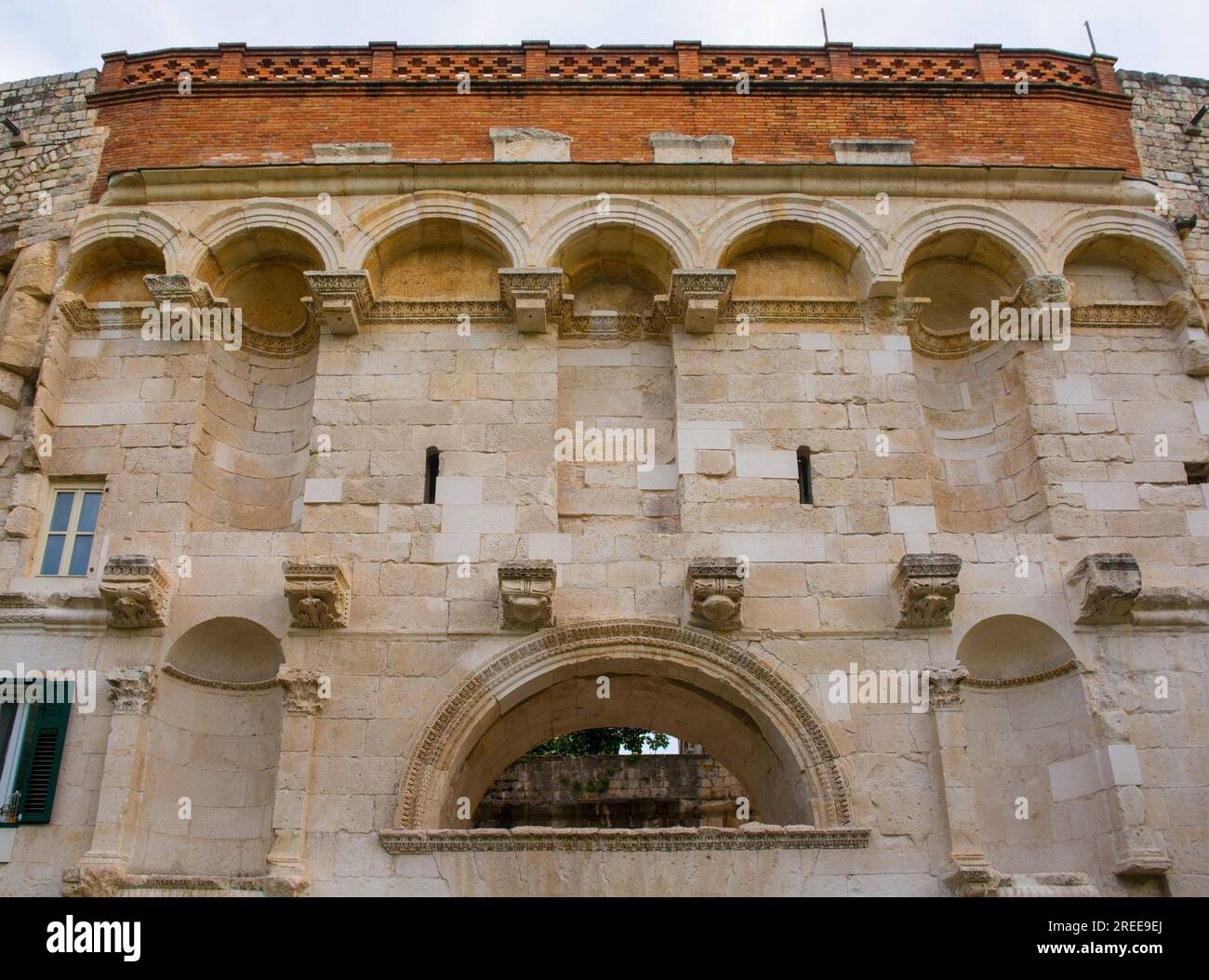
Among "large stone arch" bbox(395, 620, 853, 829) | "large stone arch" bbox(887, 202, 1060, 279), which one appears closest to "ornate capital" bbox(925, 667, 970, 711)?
"large stone arch" bbox(395, 620, 853, 829)

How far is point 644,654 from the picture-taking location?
957 centimetres

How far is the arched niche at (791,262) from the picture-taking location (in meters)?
11.5

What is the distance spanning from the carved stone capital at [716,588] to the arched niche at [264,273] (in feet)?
16.5

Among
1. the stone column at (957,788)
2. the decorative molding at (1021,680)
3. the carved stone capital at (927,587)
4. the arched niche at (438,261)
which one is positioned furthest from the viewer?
the arched niche at (438,261)

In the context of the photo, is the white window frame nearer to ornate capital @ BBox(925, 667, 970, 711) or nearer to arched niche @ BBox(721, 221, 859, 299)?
arched niche @ BBox(721, 221, 859, 299)

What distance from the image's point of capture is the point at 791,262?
11805mm

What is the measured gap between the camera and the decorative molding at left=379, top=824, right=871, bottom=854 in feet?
28.5

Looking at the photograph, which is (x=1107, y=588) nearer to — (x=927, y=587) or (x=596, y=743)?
(x=927, y=587)

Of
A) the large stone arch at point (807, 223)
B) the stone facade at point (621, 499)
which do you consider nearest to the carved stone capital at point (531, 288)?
the stone facade at point (621, 499)

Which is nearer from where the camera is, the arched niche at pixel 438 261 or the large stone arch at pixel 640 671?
the large stone arch at pixel 640 671

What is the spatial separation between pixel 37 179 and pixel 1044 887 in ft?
39.2

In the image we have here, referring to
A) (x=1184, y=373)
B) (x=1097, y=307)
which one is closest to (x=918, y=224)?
(x=1097, y=307)

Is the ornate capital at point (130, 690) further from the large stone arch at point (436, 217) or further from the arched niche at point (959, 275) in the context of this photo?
the arched niche at point (959, 275)

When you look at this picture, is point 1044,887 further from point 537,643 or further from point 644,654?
point 537,643
